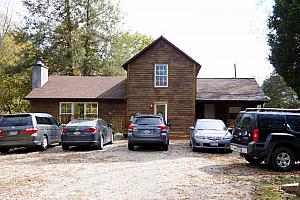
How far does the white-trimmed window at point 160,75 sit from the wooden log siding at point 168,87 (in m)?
0.22

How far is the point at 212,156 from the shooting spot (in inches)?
620

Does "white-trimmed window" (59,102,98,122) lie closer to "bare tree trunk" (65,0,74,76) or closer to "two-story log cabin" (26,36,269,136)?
"two-story log cabin" (26,36,269,136)

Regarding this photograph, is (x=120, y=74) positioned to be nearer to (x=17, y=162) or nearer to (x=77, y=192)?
(x=17, y=162)

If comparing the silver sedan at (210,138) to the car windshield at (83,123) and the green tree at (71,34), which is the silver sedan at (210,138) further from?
the green tree at (71,34)

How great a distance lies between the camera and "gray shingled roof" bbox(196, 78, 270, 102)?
1041 inches

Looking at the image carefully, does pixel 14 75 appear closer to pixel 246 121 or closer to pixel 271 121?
pixel 246 121

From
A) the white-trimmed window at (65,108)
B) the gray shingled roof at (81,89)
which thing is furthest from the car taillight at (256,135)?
the white-trimmed window at (65,108)

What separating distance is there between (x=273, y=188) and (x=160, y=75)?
18256 mm

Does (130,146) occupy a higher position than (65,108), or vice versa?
(65,108)

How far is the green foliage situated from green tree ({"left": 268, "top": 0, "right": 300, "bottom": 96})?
21739 mm

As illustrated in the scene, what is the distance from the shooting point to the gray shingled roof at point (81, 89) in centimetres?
2803

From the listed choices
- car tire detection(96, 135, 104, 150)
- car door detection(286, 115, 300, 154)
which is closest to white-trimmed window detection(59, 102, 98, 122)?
car tire detection(96, 135, 104, 150)

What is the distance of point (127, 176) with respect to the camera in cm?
1052

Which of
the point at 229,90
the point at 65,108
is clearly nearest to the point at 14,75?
the point at 65,108
